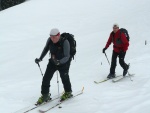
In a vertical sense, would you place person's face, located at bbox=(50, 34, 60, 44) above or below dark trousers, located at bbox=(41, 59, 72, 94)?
above

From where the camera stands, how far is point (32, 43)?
19688mm

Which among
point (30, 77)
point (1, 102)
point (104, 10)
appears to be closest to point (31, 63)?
point (30, 77)

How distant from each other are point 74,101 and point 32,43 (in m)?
11.7

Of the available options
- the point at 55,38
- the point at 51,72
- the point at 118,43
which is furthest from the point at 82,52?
the point at 55,38

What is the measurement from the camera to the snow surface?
8492 millimetres

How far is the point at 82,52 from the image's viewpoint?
656 inches

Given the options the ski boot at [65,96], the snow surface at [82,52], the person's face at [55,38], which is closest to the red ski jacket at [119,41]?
the snow surface at [82,52]

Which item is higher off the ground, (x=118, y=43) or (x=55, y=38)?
(x=55, y=38)

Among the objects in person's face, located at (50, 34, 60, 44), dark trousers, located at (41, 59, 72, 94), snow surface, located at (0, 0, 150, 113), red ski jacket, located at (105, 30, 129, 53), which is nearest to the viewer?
person's face, located at (50, 34, 60, 44)

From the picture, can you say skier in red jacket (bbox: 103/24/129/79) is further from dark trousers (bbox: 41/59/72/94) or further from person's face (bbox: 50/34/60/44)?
person's face (bbox: 50/34/60/44)

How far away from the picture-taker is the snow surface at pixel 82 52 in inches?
334

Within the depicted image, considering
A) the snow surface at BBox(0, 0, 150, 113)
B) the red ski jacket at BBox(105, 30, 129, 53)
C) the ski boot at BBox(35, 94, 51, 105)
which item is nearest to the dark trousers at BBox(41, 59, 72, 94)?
the ski boot at BBox(35, 94, 51, 105)

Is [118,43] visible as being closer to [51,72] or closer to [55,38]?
[51,72]

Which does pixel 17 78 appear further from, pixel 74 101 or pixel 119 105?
pixel 119 105
